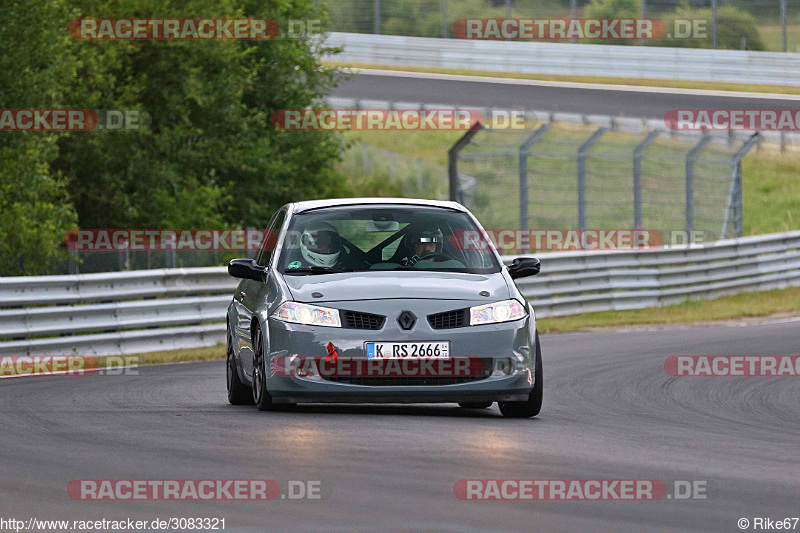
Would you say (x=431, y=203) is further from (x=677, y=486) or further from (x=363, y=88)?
(x=363, y=88)

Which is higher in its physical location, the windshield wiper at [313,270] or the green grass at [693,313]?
the windshield wiper at [313,270]

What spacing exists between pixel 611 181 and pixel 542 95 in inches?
361

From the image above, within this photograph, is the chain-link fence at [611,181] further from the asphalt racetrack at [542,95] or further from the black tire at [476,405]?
the black tire at [476,405]

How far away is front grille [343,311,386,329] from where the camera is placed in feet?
30.7

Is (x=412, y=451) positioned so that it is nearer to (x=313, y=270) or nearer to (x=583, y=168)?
(x=313, y=270)

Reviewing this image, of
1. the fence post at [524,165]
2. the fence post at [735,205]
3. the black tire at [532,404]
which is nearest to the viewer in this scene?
the black tire at [532,404]

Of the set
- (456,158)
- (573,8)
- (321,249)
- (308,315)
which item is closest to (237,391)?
(321,249)

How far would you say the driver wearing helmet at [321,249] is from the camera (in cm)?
1019

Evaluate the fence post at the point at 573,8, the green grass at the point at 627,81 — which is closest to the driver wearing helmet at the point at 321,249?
the green grass at the point at 627,81

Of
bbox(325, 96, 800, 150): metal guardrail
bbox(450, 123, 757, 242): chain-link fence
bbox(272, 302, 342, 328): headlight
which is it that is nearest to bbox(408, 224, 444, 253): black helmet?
bbox(272, 302, 342, 328): headlight

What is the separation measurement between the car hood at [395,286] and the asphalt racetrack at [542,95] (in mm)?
31640

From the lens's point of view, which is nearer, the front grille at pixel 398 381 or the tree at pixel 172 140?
the front grille at pixel 398 381

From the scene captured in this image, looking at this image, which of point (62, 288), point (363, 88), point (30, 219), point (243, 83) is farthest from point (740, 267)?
point (363, 88)

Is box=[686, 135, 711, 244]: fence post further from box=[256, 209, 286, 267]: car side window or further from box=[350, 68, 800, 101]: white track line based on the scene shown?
box=[350, 68, 800, 101]: white track line
